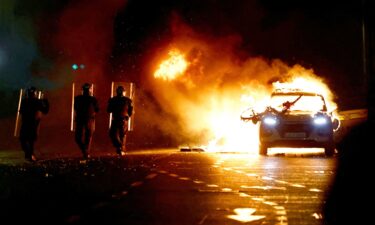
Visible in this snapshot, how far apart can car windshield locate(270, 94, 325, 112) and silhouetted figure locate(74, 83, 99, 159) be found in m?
5.36

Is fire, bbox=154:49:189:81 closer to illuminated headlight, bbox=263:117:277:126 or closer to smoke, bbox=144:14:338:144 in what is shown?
smoke, bbox=144:14:338:144

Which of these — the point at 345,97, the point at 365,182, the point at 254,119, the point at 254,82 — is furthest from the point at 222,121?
the point at 365,182

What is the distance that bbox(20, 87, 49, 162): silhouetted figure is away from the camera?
19.0 metres

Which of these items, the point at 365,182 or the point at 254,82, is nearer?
the point at 365,182

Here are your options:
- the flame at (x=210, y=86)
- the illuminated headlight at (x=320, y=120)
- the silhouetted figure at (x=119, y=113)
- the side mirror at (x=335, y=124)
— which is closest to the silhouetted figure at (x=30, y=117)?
the silhouetted figure at (x=119, y=113)

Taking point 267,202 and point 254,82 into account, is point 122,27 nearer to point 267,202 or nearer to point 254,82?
point 254,82

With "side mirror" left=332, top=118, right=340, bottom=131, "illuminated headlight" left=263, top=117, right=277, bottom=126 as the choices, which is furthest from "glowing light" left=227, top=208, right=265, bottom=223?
"side mirror" left=332, top=118, right=340, bottom=131

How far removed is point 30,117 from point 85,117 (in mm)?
1453

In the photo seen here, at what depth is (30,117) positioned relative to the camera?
63.3 ft

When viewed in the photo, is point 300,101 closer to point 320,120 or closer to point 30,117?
point 320,120

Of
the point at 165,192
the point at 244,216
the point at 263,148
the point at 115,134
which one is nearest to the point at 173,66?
the point at 115,134

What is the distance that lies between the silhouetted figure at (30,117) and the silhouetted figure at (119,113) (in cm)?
271

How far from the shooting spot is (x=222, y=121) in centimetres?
3225

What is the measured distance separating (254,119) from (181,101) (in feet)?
44.0
